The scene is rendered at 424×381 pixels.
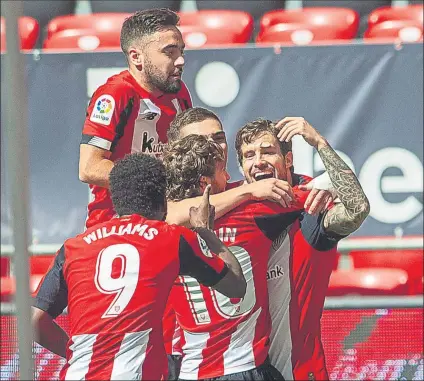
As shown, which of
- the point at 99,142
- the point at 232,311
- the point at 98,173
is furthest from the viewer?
the point at 99,142

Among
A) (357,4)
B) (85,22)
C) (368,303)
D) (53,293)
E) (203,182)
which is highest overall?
(357,4)

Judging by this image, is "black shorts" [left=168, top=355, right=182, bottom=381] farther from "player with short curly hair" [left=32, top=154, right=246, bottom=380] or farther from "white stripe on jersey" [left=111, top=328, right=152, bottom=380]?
"white stripe on jersey" [left=111, top=328, right=152, bottom=380]

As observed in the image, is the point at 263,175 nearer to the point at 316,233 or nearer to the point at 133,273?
the point at 316,233

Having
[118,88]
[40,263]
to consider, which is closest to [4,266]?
[40,263]

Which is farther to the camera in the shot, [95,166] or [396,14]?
[396,14]

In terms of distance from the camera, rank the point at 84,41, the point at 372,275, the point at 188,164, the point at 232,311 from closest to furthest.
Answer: the point at 188,164
the point at 232,311
the point at 372,275
the point at 84,41

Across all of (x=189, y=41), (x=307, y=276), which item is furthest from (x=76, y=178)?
(x=307, y=276)

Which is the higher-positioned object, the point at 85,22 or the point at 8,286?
the point at 85,22

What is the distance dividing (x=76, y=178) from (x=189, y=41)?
1.56 meters

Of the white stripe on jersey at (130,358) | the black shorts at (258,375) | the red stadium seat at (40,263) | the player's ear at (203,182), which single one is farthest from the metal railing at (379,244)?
the white stripe on jersey at (130,358)

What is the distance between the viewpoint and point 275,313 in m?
4.04

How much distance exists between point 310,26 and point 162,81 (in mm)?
3811

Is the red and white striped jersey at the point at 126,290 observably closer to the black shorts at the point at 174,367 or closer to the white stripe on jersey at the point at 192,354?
the white stripe on jersey at the point at 192,354

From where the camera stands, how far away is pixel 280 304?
159 inches
